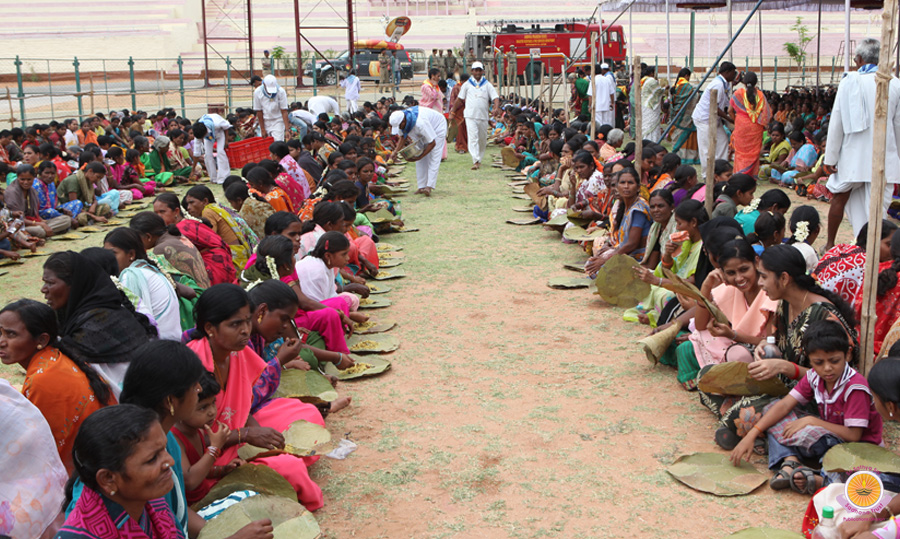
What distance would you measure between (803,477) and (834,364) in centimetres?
47

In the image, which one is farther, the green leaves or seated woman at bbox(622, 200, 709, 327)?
seated woman at bbox(622, 200, 709, 327)

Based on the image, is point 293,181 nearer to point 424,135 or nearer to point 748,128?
point 424,135

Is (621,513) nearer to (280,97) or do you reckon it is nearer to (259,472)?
(259,472)

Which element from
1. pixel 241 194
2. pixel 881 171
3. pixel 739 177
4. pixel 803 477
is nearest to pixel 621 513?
pixel 803 477

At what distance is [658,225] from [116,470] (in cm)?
443

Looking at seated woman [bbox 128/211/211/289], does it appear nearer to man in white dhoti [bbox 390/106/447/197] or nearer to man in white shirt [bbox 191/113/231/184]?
man in white dhoti [bbox 390/106/447/197]

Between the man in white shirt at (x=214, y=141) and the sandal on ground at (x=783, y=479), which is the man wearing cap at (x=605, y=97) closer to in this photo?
the man in white shirt at (x=214, y=141)

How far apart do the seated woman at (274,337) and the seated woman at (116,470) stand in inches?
51.3

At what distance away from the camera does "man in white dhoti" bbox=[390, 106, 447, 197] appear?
10.7 meters

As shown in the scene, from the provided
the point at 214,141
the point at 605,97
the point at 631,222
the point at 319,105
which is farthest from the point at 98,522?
the point at 605,97

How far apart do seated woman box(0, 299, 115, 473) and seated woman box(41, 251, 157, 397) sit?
0.26m

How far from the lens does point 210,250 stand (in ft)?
17.7

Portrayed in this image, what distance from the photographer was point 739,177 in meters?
5.83

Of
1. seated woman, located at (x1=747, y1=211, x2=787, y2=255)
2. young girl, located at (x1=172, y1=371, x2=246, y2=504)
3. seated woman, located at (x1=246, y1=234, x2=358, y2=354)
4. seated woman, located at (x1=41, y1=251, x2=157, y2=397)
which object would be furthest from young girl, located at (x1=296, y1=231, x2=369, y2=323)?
seated woman, located at (x1=747, y1=211, x2=787, y2=255)
